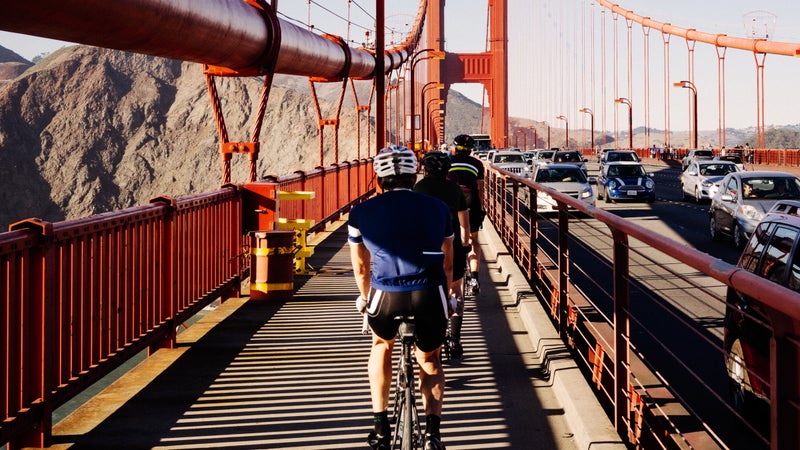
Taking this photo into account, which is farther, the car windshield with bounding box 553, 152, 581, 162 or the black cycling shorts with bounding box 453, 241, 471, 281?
the car windshield with bounding box 553, 152, 581, 162

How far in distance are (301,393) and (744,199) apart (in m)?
15.8

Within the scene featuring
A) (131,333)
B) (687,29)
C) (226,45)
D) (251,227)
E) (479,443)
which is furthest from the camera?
(687,29)

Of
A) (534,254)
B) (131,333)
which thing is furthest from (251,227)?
(131,333)

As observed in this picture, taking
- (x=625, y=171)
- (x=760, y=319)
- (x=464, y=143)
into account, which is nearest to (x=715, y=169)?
(x=625, y=171)

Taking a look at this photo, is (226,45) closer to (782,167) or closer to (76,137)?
(782,167)

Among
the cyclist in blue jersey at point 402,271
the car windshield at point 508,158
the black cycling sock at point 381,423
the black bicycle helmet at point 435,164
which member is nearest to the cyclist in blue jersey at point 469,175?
the black bicycle helmet at point 435,164

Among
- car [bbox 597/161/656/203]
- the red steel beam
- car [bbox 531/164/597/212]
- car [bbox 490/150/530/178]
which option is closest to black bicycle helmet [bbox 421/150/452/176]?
the red steel beam

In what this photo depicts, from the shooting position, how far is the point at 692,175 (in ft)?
117

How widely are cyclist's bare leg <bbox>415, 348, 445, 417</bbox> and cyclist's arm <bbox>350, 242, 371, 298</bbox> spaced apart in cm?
45

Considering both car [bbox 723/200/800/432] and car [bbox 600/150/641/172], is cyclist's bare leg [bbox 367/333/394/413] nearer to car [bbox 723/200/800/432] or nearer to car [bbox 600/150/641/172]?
car [bbox 723/200/800/432]

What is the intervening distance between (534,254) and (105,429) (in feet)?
21.3

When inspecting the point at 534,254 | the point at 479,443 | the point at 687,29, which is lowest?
the point at 479,443

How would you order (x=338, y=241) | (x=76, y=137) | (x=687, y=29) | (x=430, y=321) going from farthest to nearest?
(x=76, y=137) < (x=687, y=29) < (x=338, y=241) < (x=430, y=321)

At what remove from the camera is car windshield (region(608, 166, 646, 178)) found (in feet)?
119
